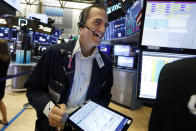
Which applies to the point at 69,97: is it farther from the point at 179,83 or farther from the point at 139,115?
the point at 139,115

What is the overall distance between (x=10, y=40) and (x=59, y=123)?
311 inches

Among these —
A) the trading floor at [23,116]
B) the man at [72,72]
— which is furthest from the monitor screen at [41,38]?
the man at [72,72]

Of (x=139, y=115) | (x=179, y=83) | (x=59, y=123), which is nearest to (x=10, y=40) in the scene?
(x=139, y=115)

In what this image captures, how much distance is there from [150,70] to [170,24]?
41 cm

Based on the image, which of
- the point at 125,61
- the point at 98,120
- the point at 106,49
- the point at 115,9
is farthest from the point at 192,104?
the point at 106,49

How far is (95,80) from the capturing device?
1.21m

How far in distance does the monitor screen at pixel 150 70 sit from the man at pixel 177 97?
702mm

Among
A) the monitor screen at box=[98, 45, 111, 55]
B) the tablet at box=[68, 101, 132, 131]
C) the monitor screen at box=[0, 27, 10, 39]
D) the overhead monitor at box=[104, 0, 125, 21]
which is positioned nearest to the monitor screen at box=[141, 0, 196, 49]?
the tablet at box=[68, 101, 132, 131]

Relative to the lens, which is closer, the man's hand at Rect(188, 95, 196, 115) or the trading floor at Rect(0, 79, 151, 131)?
the man's hand at Rect(188, 95, 196, 115)

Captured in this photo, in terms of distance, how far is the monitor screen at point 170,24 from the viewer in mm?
1001

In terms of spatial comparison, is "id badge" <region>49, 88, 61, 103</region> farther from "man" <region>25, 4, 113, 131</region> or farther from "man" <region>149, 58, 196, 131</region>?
"man" <region>149, 58, 196, 131</region>

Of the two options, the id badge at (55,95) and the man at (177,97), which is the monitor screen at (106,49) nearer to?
the id badge at (55,95)

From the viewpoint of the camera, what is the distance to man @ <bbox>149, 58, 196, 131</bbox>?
0.31 m

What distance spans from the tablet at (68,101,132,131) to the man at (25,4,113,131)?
23cm
